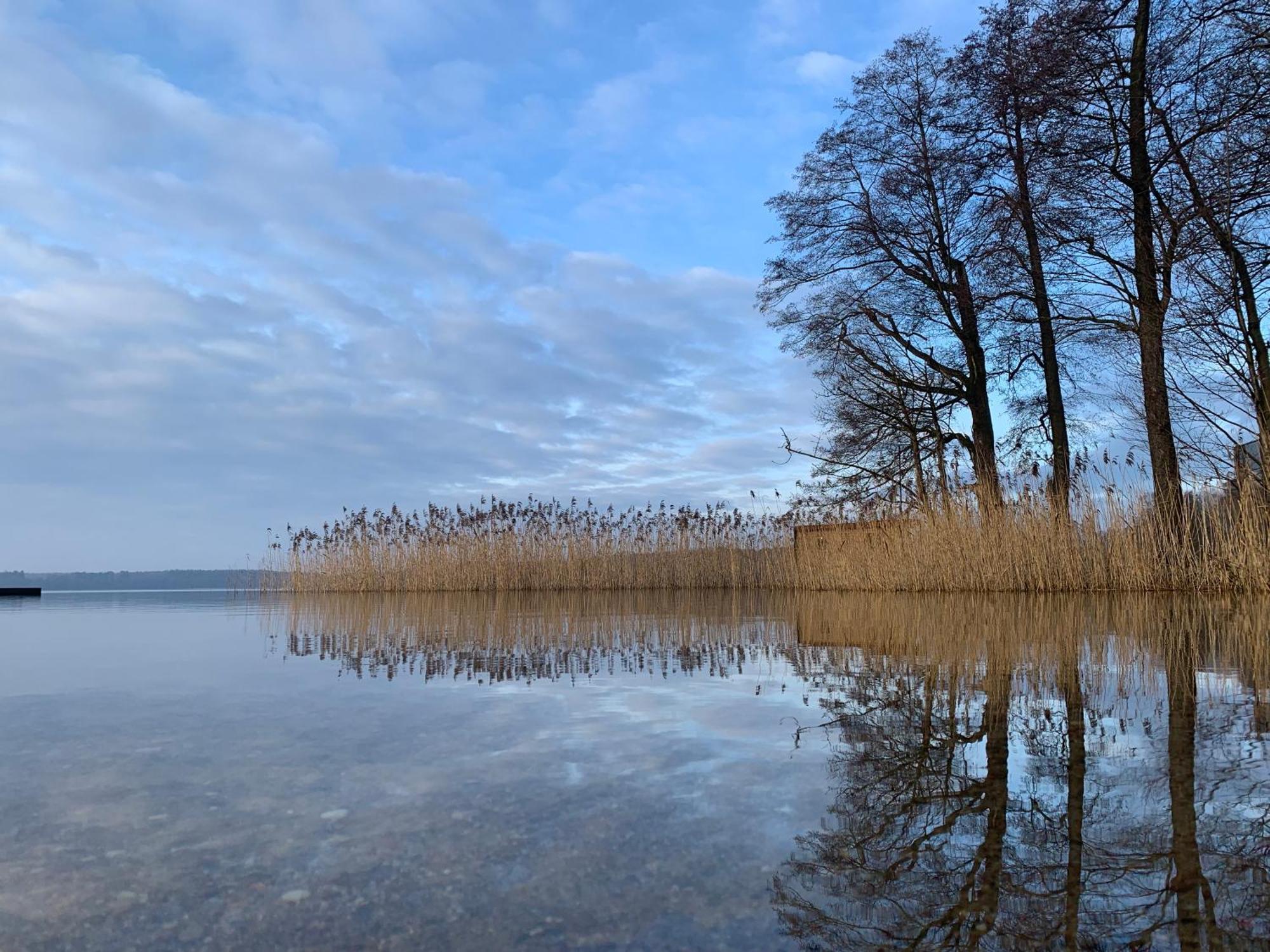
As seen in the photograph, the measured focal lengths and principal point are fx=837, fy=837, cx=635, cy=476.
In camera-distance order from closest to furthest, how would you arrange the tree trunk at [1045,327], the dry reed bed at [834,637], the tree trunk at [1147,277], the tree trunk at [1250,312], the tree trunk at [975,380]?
the dry reed bed at [834,637]
the tree trunk at [1250,312]
the tree trunk at [1147,277]
the tree trunk at [1045,327]
the tree trunk at [975,380]

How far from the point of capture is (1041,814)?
1464 mm

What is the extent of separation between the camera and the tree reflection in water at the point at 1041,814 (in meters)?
1.06

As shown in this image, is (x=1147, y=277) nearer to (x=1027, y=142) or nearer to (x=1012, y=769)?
(x=1027, y=142)

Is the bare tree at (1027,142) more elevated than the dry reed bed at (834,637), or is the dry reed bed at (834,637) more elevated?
the bare tree at (1027,142)

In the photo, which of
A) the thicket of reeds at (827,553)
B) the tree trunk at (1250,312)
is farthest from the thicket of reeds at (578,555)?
the tree trunk at (1250,312)

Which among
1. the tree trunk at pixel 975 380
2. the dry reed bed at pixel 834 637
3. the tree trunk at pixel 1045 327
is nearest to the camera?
the dry reed bed at pixel 834 637

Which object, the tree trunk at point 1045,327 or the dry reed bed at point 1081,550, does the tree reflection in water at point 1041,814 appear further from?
the tree trunk at point 1045,327

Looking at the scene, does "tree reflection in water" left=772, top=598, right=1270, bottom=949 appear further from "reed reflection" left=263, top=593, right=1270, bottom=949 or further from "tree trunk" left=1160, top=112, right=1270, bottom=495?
"tree trunk" left=1160, top=112, right=1270, bottom=495

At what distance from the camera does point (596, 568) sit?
49.3 feet

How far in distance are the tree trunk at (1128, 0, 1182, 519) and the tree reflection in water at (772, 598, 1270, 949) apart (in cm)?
661

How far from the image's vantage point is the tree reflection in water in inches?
41.9

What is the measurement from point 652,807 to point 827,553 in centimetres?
1190

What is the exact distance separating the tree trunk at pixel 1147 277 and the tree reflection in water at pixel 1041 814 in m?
Answer: 6.61

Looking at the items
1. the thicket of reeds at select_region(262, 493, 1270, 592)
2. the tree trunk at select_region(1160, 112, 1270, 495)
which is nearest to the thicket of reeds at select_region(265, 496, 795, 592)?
the thicket of reeds at select_region(262, 493, 1270, 592)
